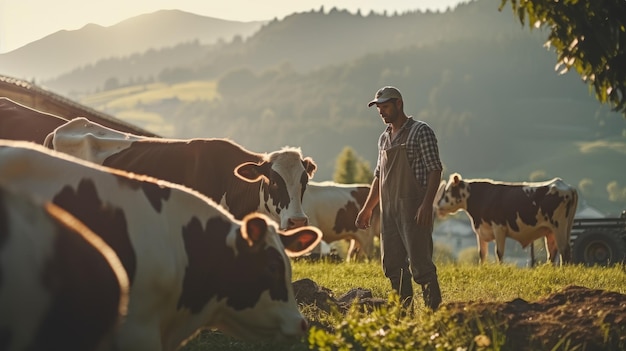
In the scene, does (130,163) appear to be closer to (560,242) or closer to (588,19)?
(588,19)

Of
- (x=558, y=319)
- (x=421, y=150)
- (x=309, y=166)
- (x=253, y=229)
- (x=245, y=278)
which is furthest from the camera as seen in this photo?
(x=309, y=166)

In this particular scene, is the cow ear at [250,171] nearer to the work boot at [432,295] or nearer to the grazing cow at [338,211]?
the work boot at [432,295]

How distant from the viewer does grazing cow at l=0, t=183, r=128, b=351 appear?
2953mm

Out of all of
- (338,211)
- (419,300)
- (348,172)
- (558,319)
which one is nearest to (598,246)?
(338,211)

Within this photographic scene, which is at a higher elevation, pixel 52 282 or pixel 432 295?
pixel 52 282

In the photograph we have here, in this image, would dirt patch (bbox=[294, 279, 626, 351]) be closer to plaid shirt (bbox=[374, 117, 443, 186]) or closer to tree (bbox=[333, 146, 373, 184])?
plaid shirt (bbox=[374, 117, 443, 186])

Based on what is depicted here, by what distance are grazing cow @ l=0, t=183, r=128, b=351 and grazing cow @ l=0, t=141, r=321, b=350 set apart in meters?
1.68

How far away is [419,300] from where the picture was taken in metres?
11.0

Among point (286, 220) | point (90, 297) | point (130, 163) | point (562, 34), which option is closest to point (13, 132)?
point (130, 163)

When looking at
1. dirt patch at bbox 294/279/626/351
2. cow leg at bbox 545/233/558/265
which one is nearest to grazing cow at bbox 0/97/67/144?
dirt patch at bbox 294/279/626/351

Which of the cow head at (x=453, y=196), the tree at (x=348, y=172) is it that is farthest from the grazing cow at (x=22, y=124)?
the tree at (x=348, y=172)

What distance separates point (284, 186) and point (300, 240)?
221 inches

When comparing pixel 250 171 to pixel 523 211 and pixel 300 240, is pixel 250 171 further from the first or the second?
pixel 523 211

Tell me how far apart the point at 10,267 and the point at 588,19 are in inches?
311
